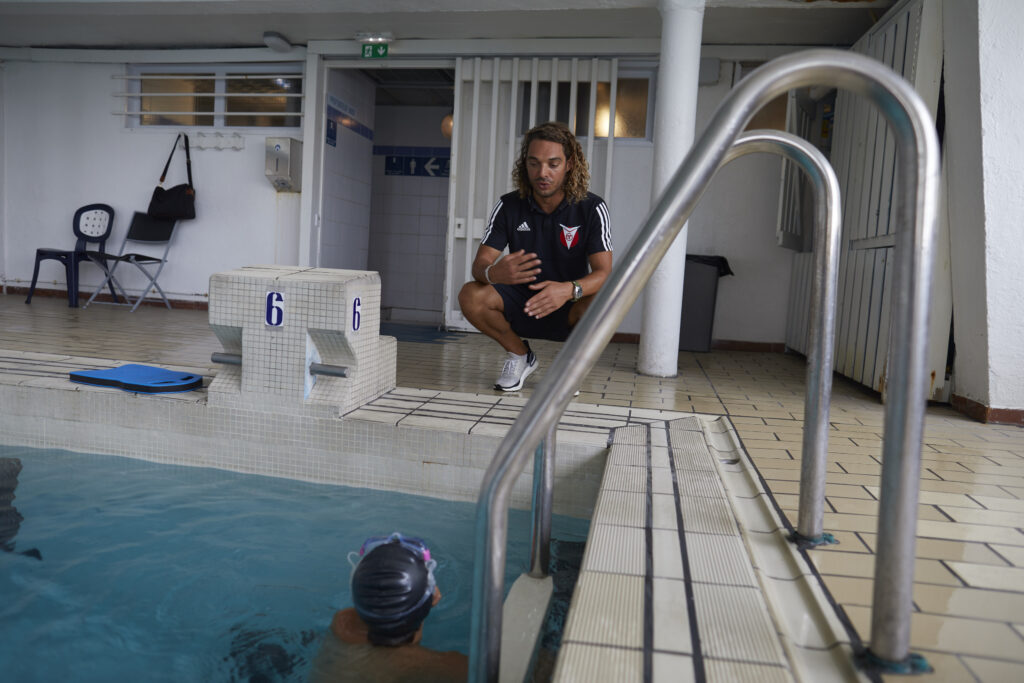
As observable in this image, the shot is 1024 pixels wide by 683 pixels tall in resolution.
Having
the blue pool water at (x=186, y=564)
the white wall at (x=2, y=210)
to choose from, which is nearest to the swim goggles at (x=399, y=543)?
the blue pool water at (x=186, y=564)

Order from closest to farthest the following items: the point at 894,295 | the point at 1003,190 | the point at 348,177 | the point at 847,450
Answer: the point at 894,295, the point at 847,450, the point at 1003,190, the point at 348,177

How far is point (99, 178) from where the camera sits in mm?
7500

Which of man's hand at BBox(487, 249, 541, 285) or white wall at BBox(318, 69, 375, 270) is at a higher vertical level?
white wall at BBox(318, 69, 375, 270)

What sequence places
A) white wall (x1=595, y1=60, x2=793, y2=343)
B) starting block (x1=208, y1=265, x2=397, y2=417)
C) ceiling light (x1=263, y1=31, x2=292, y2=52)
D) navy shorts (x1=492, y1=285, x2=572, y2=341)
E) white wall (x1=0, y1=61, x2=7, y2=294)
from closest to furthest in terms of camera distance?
starting block (x1=208, y1=265, x2=397, y2=417), navy shorts (x1=492, y1=285, x2=572, y2=341), white wall (x1=595, y1=60, x2=793, y2=343), ceiling light (x1=263, y1=31, x2=292, y2=52), white wall (x1=0, y1=61, x2=7, y2=294)

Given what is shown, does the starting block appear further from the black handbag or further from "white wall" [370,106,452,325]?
"white wall" [370,106,452,325]

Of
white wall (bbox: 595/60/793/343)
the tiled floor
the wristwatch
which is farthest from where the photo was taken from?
white wall (bbox: 595/60/793/343)

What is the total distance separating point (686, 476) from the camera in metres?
2.07

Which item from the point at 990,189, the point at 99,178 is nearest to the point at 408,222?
the point at 99,178

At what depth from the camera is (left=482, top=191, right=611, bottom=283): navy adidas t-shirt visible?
3.29 meters

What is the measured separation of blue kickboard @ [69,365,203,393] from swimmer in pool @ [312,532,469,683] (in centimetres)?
181

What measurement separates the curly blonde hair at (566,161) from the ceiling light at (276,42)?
4.03 metres

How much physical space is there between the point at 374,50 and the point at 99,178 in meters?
3.52

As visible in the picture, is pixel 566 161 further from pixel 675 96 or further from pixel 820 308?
pixel 820 308

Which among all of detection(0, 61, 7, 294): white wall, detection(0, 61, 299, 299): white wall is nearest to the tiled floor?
detection(0, 61, 299, 299): white wall
